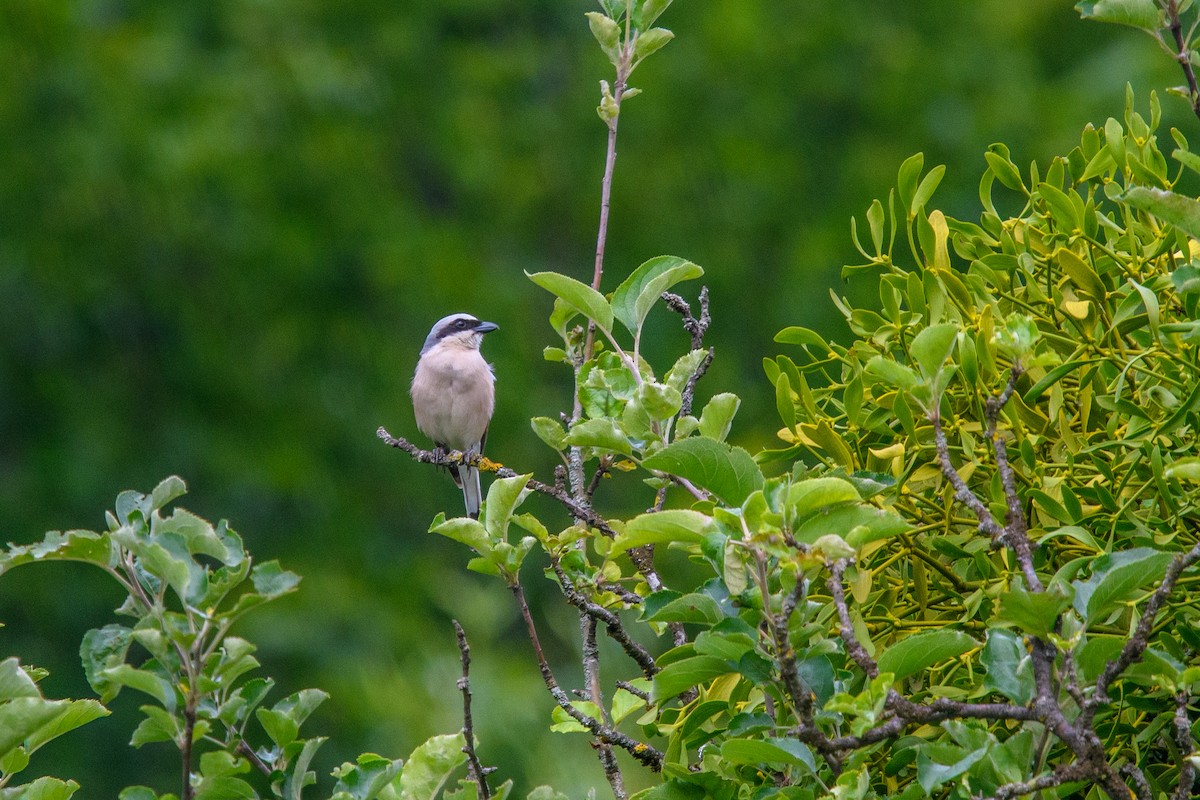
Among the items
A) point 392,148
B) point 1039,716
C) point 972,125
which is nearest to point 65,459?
point 392,148

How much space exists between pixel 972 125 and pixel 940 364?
9923 mm

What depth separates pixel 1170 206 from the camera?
1.67m

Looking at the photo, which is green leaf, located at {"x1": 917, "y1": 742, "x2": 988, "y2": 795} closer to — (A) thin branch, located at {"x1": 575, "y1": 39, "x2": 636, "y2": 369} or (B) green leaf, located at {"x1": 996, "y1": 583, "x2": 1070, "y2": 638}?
(B) green leaf, located at {"x1": 996, "y1": 583, "x2": 1070, "y2": 638}

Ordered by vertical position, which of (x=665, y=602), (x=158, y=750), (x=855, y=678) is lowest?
(x=855, y=678)

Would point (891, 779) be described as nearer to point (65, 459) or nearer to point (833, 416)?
point (833, 416)

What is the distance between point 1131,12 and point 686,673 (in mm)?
972

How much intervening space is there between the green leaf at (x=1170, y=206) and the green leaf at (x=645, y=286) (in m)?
0.61

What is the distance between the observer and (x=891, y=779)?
6.29 ft

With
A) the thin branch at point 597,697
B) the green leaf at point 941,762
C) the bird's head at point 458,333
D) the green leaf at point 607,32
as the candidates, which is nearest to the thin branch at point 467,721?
the thin branch at point 597,697

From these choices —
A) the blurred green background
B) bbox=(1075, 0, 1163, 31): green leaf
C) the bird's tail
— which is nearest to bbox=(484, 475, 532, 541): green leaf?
bbox=(1075, 0, 1163, 31): green leaf

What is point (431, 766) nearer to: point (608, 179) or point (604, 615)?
point (604, 615)

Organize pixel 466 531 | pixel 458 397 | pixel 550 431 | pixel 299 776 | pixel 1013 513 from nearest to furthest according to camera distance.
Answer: pixel 1013 513, pixel 299 776, pixel 466 531, pixel 550 431, pixel 458 397

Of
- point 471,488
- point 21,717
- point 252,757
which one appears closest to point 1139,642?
point 252,757

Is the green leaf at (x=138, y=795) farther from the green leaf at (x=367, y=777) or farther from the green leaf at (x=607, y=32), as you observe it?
the green leaf at (x=607, y=32)
